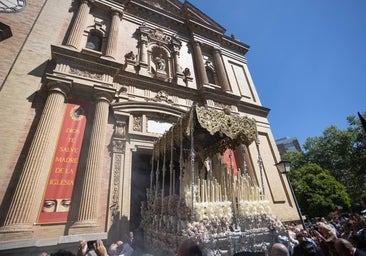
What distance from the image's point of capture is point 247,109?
42.8 ft

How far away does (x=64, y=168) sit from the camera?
676 cm

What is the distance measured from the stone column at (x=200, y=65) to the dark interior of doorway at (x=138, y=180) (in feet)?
18.6

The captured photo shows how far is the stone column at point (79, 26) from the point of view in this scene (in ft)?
28.8

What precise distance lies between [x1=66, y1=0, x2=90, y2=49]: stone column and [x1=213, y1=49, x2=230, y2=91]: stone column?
8.33 metres

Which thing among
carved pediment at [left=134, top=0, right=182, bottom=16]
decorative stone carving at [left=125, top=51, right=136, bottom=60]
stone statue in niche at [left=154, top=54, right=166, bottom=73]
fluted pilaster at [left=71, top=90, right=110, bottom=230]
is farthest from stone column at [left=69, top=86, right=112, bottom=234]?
carved pediment at [left=134, top=0, right=182, bottom=16]

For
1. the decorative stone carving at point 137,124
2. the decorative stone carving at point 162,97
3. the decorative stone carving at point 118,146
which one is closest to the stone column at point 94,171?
the decorative stone carving at point 118,146

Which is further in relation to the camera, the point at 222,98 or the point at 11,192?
the point at 222,98

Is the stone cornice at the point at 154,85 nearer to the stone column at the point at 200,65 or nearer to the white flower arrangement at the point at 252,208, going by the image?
the stone column at the point at 200,65

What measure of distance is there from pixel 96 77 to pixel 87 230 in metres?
5.83

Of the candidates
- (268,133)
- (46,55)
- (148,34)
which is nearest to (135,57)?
(148,34)

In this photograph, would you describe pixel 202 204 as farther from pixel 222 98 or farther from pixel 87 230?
pixel 222 98

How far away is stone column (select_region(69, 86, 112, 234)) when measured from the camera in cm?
614

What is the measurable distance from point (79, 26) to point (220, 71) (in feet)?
28.2

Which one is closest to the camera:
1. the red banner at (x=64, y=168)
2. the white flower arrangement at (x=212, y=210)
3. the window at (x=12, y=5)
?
the white flower arrangement at (x=212, y=210)
